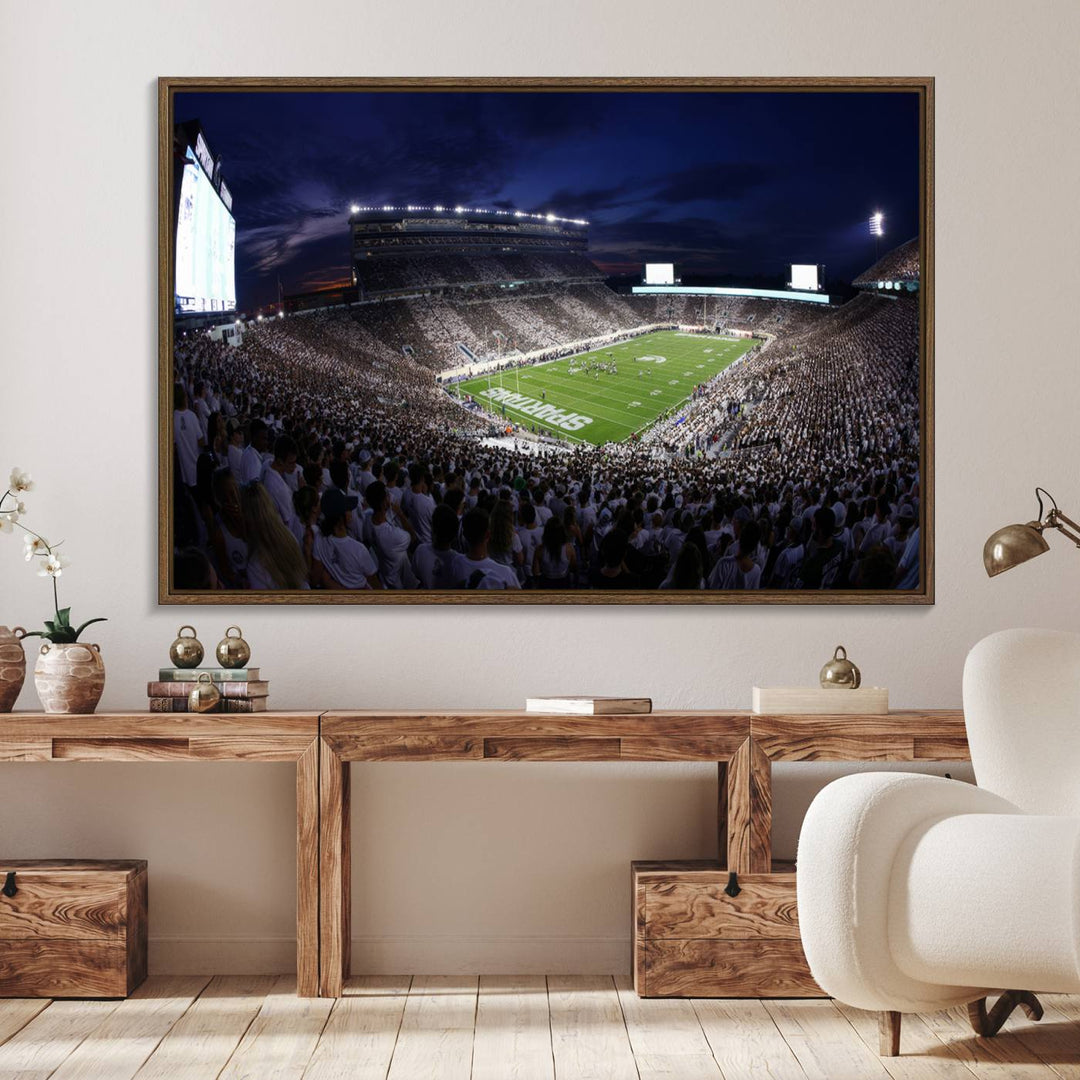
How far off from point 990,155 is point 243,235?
2053mm

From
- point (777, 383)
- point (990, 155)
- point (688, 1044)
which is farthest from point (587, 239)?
point (688, 1044)

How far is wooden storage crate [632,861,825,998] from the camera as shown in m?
2.92

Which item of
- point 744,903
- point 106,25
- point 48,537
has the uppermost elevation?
point 106,25

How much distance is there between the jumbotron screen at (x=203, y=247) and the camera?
3.37 metres

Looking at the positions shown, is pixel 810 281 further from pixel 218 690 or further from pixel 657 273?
pixel 218 690

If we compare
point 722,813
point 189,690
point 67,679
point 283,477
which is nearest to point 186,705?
point 189,690

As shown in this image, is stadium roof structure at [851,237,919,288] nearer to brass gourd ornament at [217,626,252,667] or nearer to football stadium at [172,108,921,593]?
football stadium at [172,108,921,593]

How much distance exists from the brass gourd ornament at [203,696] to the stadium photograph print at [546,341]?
37cm

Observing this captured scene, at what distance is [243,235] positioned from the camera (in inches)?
134

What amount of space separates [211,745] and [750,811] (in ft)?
4.23

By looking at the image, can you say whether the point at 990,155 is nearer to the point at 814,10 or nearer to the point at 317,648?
the point at 814,10

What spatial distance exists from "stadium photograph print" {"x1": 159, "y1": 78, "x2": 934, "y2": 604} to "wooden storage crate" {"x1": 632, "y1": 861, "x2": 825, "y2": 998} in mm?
796

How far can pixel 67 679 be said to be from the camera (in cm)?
302

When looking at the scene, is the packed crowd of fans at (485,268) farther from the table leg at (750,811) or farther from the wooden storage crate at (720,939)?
the wooden storage crate at (720,939)
